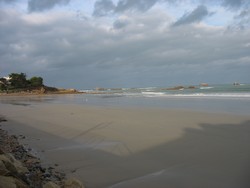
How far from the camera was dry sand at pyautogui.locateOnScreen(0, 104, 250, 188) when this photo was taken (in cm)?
509

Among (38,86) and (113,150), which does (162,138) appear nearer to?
(113,150)

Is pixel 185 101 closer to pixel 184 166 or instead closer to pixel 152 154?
pixel 152 154

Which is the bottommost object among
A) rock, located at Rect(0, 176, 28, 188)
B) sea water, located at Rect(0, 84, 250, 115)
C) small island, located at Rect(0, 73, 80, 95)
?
sea water, located at Rect(0, 84, 250, 115)

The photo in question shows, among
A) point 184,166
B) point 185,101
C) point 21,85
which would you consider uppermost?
point 21,85

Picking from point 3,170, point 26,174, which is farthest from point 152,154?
point 3,170

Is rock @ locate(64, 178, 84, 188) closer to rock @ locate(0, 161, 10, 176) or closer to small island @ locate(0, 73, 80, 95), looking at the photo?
rock @ locate(0, 161, 10, 176)

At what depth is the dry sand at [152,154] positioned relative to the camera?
16.7 ft

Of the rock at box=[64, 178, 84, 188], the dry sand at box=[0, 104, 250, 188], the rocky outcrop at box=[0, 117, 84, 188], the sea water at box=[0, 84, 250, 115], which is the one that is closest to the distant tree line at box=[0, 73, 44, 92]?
the sea water at box=[0, 84, 250, 115]

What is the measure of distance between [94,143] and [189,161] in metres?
3.26

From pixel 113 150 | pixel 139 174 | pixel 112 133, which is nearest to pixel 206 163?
pixel 139 174

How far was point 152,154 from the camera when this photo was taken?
6.89 metres

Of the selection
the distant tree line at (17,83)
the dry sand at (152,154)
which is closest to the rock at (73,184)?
the dry sand at (152,154)

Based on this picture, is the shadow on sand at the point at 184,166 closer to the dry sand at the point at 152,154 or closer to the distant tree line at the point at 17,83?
the dry sand at the point at 152,154

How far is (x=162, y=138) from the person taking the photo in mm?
8758
